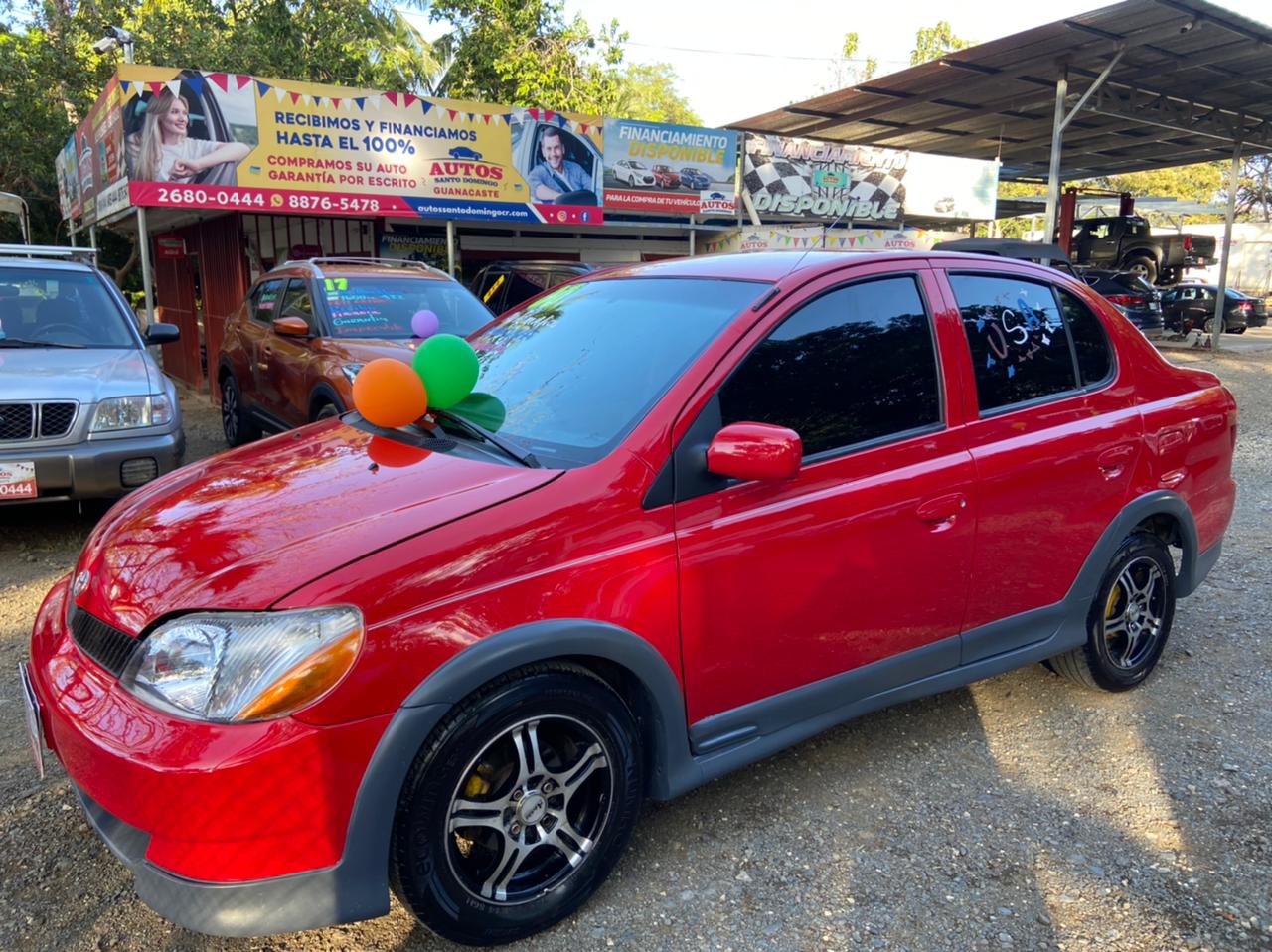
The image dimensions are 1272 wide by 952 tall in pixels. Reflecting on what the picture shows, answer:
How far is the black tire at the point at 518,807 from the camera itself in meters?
2.13

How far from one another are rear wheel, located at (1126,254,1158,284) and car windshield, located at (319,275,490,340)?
2194 centimetres

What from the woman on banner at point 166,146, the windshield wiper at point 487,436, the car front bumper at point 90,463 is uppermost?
the woman on banner at point 166,146

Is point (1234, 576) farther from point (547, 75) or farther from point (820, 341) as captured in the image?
point (547, 75)

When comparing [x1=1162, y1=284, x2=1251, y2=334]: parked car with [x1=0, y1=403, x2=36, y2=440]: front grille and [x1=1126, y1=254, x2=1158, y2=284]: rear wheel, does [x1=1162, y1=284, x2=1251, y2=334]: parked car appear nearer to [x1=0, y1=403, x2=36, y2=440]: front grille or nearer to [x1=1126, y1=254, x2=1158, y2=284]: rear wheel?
[x1=1126, y1=254, x2=1158, y2=284]: rear wheel

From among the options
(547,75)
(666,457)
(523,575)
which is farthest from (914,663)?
(547,75)

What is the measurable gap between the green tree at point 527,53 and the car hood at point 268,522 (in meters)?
20.2

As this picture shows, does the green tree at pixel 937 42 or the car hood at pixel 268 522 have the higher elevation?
the green tree at pixel 937 42

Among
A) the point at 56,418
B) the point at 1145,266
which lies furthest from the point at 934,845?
the point at 1145,266

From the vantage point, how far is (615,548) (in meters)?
2.35

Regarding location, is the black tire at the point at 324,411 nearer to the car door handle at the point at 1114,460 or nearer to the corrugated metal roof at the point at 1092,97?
the car door handle at the point at 1114,460

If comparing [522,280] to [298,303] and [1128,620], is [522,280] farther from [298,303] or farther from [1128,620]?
[1128,620]

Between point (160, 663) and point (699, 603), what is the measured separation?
1.33m

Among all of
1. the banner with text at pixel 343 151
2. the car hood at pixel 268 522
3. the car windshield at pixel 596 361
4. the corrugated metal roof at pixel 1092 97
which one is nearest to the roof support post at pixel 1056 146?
the corrugated metal roof at pixel 1092 97

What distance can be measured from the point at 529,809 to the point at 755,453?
3.56 feet
